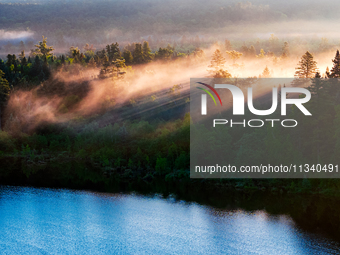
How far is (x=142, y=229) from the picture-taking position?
54719 mm

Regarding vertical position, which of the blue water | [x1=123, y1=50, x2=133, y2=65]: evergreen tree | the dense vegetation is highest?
[x1=123, y1=50, x2=133, y2=65]: evergreen tree

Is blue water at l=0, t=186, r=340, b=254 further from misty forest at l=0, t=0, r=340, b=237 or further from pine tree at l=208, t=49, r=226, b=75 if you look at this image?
pine tree at l=208, t=49, r=226, b=75

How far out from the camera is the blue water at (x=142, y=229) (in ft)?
156

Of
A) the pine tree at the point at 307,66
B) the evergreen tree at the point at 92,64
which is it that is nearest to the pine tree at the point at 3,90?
the evergreen tree at the point at 92,64

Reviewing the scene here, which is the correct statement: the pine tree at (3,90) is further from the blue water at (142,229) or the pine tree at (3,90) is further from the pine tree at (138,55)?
the blue water at (142,229)

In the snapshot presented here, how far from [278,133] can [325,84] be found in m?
14.5

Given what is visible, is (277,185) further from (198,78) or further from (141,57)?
(141,57)

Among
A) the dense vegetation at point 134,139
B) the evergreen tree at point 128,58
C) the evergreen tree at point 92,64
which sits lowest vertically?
the dense vegetation at point 134,139

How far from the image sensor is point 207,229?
177 feet

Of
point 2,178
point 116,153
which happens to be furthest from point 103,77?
point 2,178

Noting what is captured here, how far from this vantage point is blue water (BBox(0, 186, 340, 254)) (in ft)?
156

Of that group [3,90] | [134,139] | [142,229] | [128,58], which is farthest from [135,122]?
[142,229]

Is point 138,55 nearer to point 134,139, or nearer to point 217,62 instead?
point 217,62

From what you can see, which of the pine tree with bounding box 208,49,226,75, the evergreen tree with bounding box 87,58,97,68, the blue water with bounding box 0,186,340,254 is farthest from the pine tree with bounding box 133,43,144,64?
the blue water with bounding box 0,186,340,254
